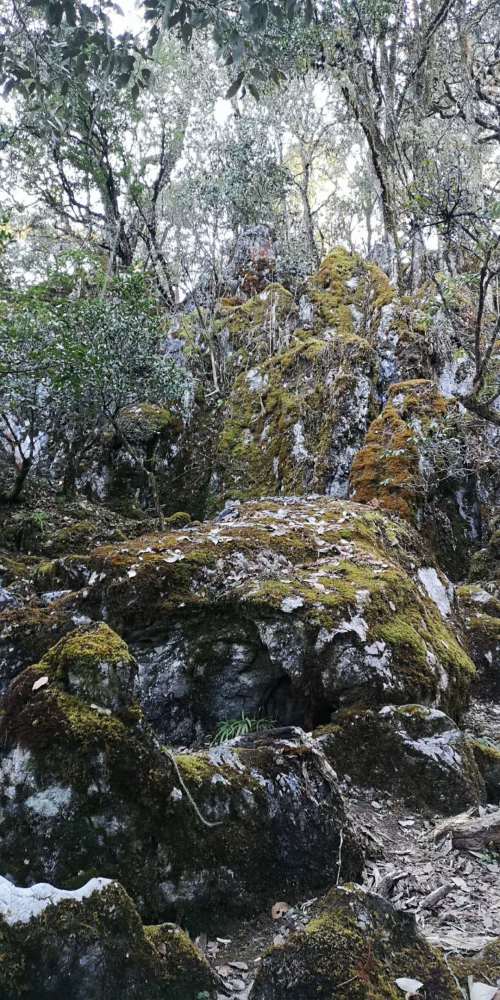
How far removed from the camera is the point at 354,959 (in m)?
2.60

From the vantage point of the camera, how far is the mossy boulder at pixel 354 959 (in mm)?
2510

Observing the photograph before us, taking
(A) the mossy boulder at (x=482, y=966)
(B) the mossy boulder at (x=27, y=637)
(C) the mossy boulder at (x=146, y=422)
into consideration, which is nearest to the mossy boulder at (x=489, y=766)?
(A) the mossy boulder at (x=482, y=966)

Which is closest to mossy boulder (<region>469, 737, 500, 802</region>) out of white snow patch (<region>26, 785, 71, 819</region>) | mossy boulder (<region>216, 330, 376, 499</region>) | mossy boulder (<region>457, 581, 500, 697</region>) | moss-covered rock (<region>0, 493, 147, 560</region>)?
mossy boulder (<region>457, 581, 500, 697</region>)

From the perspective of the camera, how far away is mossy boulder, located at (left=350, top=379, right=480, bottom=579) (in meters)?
10.4

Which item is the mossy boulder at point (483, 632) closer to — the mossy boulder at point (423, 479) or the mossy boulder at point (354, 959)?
the mossy boulder at point (423, 479)

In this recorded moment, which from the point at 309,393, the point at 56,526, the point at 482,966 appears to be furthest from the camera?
the point at 309,393

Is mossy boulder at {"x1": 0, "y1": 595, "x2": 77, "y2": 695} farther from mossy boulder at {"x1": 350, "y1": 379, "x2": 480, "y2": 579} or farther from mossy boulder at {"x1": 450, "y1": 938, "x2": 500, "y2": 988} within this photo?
mossy boulder at {"x1": 350, "y1": 379, "x2": 480, "y2": 579}

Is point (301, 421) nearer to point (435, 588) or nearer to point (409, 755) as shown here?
point (435, 588)

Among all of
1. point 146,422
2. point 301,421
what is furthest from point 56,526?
point 301,421

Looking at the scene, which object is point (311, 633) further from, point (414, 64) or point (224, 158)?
point (414, 64)

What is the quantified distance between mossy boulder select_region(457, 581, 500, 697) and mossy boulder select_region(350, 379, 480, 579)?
5.71 feet

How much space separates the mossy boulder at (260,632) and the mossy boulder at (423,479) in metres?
3.81

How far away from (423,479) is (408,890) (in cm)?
769

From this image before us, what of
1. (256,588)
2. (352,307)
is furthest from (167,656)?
(352,307)
